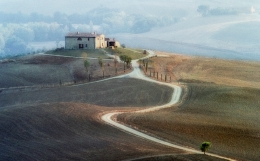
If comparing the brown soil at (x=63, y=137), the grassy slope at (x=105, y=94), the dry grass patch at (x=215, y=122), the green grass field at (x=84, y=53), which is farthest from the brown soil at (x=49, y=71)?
the brown soil at (x=63, y=137)

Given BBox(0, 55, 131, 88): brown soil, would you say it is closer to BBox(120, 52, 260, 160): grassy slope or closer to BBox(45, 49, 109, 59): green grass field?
BBox(45, 49, 109, 59): green grass field

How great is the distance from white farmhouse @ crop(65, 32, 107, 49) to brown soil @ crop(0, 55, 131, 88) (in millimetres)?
13324

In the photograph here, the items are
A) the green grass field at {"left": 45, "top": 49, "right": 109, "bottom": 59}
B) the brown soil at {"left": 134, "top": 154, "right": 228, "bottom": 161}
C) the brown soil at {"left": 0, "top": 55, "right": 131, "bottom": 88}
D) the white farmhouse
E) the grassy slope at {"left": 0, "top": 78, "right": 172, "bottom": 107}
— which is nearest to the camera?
the brown soil at {"left": 134, "top": 154, "right": 228, "bottom": 161}

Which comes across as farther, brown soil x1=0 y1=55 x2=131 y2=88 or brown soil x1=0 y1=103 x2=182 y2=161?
brown soil x1=0 y1=55 x2=131 y2=88

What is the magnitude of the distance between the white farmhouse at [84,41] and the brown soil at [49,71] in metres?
→ 13.3

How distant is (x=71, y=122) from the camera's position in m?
54.1

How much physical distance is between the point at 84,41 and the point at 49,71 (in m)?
28.3

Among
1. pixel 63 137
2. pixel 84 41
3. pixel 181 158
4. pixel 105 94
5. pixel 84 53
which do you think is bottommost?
pixel 105 94

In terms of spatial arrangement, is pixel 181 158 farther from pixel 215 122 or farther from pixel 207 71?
pixel 207 71

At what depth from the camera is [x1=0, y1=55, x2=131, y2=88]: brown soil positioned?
10494 cm

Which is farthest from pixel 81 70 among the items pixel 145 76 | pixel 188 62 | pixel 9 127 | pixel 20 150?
pixel 20 150

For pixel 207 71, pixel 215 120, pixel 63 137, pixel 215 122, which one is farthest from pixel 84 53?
pixel 63 137

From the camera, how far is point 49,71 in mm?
115812

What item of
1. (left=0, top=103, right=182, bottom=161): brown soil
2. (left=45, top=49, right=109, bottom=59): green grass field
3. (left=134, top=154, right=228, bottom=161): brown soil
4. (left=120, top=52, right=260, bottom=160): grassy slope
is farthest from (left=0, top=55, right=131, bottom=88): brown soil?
(left=134, top=154, right=228, bottom=161): brown soil
